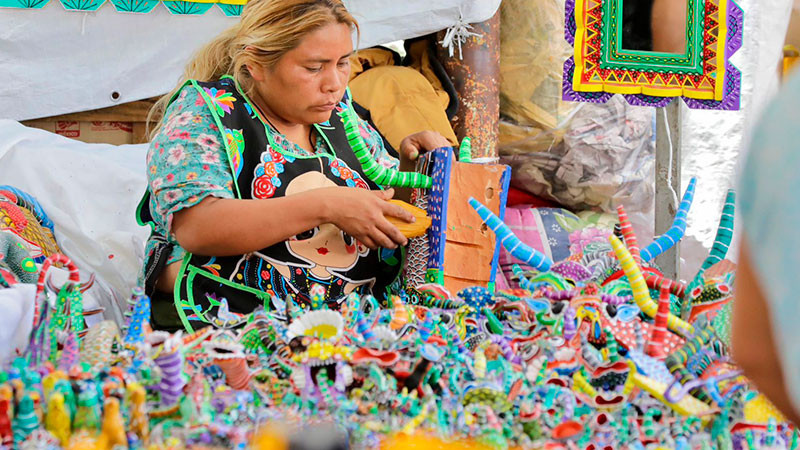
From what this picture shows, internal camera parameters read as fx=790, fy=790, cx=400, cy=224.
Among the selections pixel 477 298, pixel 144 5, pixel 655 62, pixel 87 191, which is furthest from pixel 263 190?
pixel 144 5

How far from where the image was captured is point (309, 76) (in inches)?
56.2

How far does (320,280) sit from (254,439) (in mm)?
733

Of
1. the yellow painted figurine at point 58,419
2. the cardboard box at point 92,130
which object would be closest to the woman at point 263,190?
the yellow painted figurine at point 58,419

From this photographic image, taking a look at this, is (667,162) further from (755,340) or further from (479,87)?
(755,340)

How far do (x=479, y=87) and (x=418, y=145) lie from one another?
3.72ft

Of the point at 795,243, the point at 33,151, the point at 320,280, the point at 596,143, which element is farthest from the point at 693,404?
the point at 596,143

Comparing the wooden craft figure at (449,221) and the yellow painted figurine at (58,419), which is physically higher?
the wooden craft figure at (449,221)

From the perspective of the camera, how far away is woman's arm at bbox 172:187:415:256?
4.22 ft

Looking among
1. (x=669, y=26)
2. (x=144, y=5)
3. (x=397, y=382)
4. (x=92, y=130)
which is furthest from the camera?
(x=92, y=130)

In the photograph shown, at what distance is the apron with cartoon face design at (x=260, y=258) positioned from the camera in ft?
4.51

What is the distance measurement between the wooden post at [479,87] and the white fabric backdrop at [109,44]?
3.1 inches

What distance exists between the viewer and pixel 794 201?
0.37 meters

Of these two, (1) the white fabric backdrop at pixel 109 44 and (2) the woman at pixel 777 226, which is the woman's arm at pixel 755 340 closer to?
(2) the woman at pixel 777 226

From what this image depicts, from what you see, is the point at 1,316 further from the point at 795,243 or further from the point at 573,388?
the point at 795,243
